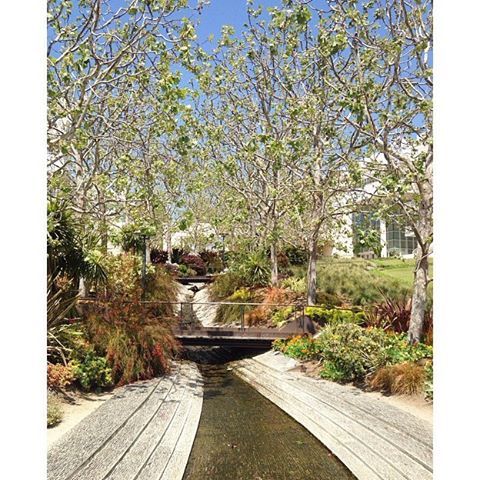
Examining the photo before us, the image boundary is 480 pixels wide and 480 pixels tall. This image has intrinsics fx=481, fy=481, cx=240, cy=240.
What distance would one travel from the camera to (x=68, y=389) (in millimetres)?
6422

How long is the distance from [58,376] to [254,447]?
270 cm

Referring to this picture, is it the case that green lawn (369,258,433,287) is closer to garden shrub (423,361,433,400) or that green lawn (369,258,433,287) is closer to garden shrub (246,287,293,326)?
garden shrub (246,287,293,326)

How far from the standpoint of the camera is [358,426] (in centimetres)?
540

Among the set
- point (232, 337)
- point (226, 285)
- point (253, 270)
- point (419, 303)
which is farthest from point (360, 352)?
point (226, 285)

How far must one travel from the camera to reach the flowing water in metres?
4.39

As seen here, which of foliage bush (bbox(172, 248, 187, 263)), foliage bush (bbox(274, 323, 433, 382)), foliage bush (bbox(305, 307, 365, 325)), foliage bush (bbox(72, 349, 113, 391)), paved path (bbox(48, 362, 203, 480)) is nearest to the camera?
paved path (bbox(48, 362, 203, 480))

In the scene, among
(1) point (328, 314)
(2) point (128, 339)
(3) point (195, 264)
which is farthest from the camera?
(3) point (195, 264)

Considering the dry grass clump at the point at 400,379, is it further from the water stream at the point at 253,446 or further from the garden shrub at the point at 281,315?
the garden shrub at the point at 281,315

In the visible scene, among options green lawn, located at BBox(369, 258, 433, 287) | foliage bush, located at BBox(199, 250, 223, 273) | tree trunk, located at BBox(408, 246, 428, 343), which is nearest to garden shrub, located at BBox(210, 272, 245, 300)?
green lawn, located at BBox(369, 258, 433, 287)

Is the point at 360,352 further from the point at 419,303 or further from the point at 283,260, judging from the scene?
the point at 283,260

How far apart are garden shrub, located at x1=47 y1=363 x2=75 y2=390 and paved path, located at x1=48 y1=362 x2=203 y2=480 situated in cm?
60
